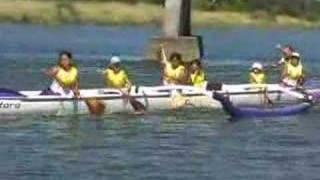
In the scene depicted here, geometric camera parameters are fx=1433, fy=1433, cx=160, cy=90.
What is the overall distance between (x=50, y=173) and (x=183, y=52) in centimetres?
3213

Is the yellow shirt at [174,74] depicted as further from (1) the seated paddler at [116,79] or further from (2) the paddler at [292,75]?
(2) the paddler at [292,75]

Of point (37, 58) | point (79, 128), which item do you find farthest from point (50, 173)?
point (37, 58)

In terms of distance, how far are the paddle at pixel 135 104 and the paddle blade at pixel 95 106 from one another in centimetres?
76

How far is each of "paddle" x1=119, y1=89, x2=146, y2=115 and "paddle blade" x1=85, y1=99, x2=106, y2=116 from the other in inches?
29.7

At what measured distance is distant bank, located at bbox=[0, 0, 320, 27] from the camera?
390 feet

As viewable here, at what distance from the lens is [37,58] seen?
230 feet

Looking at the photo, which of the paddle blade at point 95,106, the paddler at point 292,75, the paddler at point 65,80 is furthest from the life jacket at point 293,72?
the paddler at point 65,80

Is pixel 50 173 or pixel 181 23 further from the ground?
pixel 181 23

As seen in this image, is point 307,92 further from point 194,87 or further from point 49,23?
point 49,23

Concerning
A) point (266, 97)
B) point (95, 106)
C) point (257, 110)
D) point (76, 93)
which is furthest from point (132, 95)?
point (266, 97)

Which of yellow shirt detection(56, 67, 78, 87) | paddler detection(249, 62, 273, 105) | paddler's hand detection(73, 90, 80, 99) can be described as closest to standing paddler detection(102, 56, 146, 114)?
paddler's hand detection(73, 90, 80, 99)

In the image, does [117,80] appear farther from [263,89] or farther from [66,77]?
[263,89]

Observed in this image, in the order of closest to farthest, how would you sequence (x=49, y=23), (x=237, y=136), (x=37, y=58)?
(x=237, y=136)
(x=37, y=58)
(x=49, y=23)

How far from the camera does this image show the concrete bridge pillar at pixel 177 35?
2392 inches
